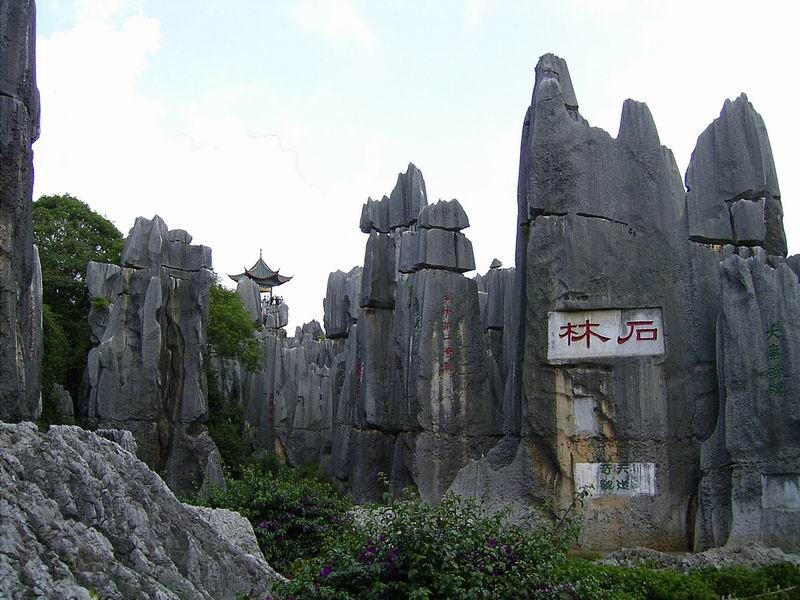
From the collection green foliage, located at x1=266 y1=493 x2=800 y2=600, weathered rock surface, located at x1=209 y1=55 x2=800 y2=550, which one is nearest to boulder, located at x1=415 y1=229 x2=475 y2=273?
weathered rock surface, located at x1=209 y1=55 x2=800 y2=550

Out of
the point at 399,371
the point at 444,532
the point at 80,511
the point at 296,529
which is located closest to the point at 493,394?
the point at 399,371

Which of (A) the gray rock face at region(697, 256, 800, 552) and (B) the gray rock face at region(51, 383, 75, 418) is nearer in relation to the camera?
(A) the gray rock face at region(697, 256, 800, 552)

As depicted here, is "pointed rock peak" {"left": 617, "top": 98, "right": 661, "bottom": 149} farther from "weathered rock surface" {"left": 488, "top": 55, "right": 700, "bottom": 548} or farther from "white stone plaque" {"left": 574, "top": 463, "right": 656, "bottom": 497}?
"white stone plaque" {"left": 574, "top": 463, "right": 656, "bottom": 497}

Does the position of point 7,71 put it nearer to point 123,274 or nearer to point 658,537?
point 658,537

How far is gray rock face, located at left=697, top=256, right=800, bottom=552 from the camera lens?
9.02 meters

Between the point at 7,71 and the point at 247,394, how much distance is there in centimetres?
2179

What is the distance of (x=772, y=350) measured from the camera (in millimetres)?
9406

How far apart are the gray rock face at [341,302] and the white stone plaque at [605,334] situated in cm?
1366

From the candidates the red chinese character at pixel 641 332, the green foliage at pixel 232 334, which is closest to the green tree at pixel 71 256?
the green foliage at pixel 232 334

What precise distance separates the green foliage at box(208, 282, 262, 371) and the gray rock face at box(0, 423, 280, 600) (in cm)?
1633

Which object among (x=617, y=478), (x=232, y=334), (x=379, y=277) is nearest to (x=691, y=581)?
(x=617, y=478)

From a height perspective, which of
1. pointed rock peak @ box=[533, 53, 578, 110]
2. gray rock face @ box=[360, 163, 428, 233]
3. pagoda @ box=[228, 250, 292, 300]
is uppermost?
pagoda @ box=[228, 250, 292, 300]

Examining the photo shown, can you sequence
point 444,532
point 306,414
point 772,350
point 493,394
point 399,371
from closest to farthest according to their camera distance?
1. point 444,532
2. point 772,350
3. point 493,394
4. point 399,371
5. point 306,414

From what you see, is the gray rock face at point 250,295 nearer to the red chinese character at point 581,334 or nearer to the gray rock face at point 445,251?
the gray rock face at point 445,251
